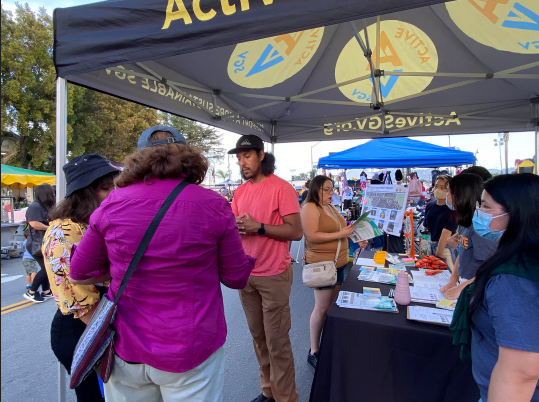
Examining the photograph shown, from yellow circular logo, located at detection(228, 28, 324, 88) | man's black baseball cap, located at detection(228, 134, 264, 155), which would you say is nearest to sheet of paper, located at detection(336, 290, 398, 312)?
man's black baseball cap, located at detection(228, 134, 264, 155)

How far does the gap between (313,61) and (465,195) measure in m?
2.51

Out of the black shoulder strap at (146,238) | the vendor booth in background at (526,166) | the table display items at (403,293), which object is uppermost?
the vendor booth in background at (526,166)

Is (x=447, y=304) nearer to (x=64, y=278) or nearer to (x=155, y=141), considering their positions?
(x=155, y=141)

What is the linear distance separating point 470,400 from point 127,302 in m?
1.73

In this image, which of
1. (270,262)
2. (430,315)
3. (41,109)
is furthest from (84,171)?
(41,109)

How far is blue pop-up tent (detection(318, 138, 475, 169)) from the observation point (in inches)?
238

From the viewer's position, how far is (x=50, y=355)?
10.7 ft

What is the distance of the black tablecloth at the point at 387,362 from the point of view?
168 centimetres

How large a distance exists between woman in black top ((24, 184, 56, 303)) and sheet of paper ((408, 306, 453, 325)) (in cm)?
488

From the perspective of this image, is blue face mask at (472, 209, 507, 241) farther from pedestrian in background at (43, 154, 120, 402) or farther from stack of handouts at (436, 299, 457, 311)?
pedestrian in background at (43, 154, 120, 402)

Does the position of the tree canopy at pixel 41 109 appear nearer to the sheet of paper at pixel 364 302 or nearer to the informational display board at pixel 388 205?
the informational display board at pixel 388 205

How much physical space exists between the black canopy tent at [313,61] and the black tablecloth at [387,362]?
1575mm

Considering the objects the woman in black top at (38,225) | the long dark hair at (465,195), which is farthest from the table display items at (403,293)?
the woman in black top at (38,225)

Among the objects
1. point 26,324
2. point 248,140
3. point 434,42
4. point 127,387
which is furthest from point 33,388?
point 434,42
